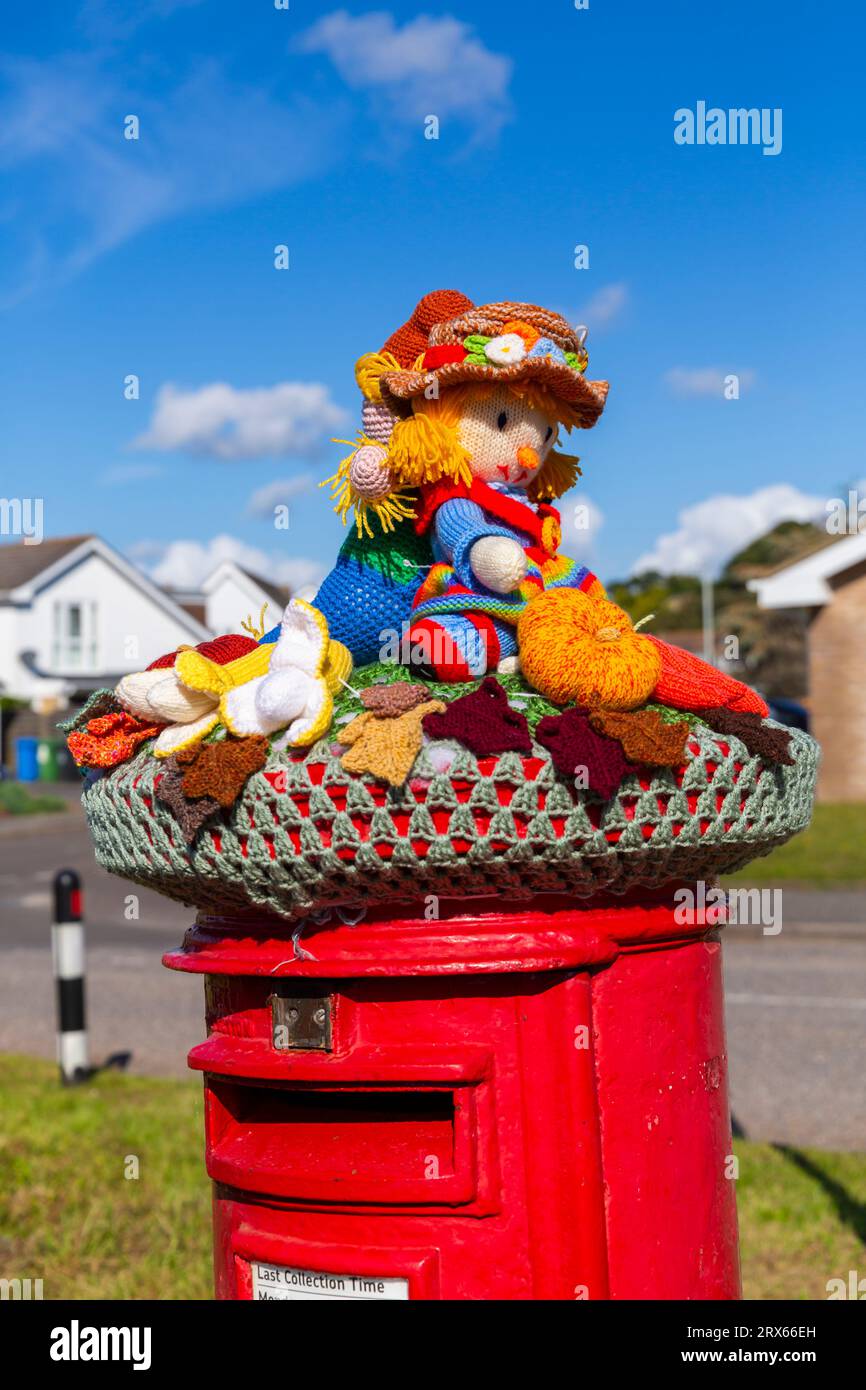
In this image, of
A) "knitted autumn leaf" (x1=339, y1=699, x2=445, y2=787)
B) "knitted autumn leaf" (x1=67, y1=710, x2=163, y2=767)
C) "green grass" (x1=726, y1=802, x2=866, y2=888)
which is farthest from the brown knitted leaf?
"green grass" (x1=726, y1=802, x2=866, y2=888)

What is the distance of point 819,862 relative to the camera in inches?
475

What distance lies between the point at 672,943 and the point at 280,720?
611 millimetres

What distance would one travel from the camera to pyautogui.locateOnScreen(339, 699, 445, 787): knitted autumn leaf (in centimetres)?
161

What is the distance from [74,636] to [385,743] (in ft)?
114

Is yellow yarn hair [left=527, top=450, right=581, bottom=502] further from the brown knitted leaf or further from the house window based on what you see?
the house window

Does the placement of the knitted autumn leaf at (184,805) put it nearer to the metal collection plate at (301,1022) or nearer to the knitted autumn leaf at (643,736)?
the metal collection plate at (301,1022)

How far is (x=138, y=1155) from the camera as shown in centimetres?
486

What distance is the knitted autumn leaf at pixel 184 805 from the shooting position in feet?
5.58

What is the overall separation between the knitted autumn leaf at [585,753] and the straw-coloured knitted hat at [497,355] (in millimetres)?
591

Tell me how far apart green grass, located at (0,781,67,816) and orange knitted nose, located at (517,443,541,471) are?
21.4 meters

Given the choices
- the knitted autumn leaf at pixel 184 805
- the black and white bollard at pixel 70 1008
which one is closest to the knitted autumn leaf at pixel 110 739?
the knitted autumn leaf at pixel 184 805

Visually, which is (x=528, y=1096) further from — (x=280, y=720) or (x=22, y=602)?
(x=22, y=602)
